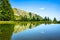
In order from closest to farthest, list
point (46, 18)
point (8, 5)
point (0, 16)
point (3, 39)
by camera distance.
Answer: point (3, 39), point (0, 16), point (8, 5), point (46, 18)

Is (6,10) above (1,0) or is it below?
below

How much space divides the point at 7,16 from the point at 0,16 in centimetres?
587

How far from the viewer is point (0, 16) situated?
76.5 meters

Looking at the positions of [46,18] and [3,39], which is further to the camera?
[46,18]

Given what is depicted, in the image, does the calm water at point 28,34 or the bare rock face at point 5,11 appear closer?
the calm water at point 28,34

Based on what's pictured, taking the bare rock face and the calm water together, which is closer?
the calm water

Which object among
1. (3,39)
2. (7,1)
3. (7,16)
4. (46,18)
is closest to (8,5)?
(7,1)

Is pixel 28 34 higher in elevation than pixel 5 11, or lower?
lower

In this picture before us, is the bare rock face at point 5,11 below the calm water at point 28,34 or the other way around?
the other way around

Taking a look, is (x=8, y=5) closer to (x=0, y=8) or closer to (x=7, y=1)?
(x=7, y=1)

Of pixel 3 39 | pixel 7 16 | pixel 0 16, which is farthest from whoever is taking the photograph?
pixel 7 16

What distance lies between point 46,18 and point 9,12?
344 ft

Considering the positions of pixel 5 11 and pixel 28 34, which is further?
pixel 5 11

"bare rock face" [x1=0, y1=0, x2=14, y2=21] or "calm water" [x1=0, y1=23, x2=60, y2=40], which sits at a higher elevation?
"bare rock face" [x1=0, y1=0, x2=14, y2=21]
